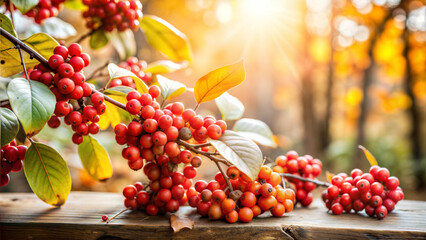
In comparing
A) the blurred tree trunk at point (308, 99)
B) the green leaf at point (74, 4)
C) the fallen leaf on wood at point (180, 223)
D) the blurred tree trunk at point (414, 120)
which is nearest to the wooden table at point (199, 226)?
the fallen leaf on wood at point (180, 223)

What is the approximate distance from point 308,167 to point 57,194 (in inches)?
26.6

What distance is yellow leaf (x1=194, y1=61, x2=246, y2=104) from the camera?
2.13 ft

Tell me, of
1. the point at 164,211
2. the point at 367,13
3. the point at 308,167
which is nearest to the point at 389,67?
the point at 367,13

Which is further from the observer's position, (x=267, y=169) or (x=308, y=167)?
(x=308, y=167)

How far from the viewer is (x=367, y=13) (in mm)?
4762

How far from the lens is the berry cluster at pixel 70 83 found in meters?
0.61

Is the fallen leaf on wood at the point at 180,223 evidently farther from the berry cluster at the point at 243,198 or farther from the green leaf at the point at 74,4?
the green leaf at the point at 74,4

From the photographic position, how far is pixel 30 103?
560mm

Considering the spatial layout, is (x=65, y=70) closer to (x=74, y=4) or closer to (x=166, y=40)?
(x=166, y=40)

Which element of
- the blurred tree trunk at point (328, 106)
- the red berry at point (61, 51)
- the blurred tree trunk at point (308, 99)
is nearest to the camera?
the red berry at point (61, 51)

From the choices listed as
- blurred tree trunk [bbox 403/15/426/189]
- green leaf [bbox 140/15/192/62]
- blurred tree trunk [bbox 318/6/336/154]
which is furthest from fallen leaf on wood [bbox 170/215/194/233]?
blurred tree trunk [bbox 318/6/336/154]

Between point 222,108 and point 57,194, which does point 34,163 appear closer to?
point 57,194

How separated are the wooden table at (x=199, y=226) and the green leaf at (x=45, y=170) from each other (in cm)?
8

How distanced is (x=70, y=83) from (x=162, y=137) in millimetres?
207
